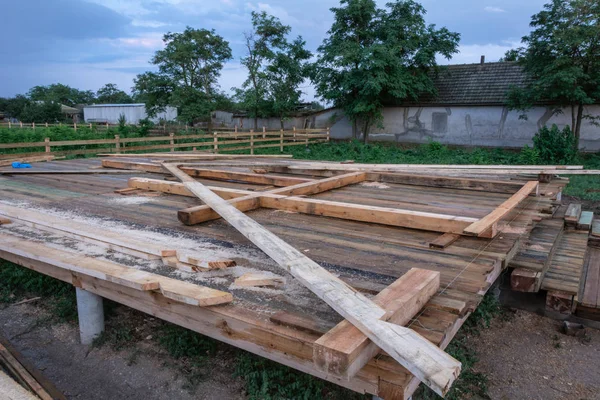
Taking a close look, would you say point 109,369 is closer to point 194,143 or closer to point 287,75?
point 194,143

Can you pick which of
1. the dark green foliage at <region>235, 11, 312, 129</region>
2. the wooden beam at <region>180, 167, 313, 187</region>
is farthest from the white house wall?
the wooden beam at <region>180, 167, 313, 187</region>

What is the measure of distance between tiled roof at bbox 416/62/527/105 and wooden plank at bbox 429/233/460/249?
20.3 m

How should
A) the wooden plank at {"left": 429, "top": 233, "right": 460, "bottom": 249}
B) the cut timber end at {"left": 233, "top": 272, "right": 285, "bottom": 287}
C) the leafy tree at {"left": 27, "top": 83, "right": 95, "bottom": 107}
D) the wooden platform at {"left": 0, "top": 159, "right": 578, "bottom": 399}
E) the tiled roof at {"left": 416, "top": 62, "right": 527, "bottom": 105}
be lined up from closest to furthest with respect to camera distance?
the wooden platform at {"left": 0, "top": 159, "right": 578, "bottom": 399}
the cut timber end at {"left": 233, "top": 272, "right": 285, "bottom": 287}
the wooden plank at {"left": 429, "top": 233, "right": 460, "bottom": 249}
the tiled roof at {"left": 416, "top": 62, "right": 527, "bottom": 105}
the leafy tree at {"left": 27, "top": 83, "right": 95, "bottom": 107}

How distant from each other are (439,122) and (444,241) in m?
21.6

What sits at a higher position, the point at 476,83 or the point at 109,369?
the point at 476,83

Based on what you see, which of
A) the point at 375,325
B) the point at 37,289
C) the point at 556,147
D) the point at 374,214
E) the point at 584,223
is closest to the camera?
the point at 375,325

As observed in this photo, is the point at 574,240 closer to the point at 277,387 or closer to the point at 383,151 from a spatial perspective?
the point at 277,387

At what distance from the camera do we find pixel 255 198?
4.23 metres

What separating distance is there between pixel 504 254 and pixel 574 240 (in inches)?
117

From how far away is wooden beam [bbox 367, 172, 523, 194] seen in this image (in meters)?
5.24

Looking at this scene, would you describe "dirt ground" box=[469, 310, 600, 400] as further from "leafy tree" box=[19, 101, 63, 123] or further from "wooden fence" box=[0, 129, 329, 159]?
"leafy tree" box=[19, 101, 63, 123]

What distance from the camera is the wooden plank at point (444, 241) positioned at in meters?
3.03

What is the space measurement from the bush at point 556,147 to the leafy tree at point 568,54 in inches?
61.2

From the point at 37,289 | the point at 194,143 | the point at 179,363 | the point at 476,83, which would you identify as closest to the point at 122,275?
the point at 179,363
